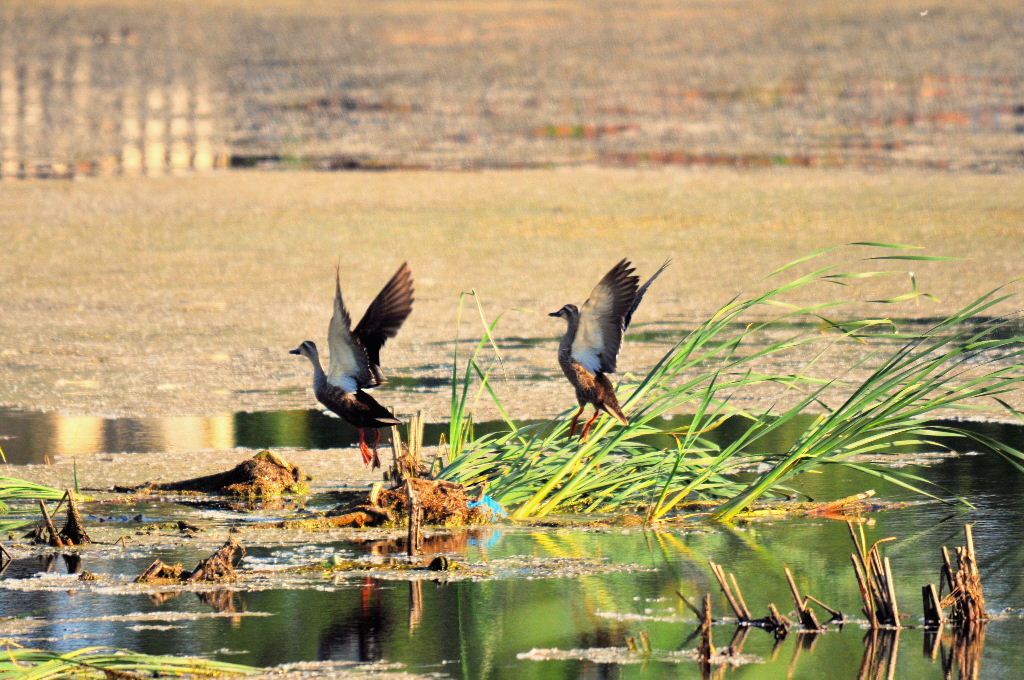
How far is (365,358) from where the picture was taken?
5.41 m

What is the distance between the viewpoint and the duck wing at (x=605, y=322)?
5.22 metres

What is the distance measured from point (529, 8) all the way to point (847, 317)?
16.2 m

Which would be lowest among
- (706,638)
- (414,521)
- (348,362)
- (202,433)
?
(706,638)

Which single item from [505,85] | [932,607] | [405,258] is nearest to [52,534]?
[932,607]

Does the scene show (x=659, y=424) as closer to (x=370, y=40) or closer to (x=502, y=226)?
(x=502, y=226)

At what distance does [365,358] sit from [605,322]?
2.49 feet

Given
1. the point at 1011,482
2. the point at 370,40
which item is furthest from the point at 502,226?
the point at 370,40

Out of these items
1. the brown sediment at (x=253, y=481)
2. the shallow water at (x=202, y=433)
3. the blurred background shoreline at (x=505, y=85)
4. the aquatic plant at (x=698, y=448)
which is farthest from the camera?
the blurred background shoreline at (x=505, y=85)

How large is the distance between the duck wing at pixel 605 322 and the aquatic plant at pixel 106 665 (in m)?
1.86

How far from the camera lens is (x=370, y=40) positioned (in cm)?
2217

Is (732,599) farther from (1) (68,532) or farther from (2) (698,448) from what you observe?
(1) (68,532)

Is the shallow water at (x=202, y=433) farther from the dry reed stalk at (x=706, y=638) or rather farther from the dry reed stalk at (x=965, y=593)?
the dry reed stalk at (x=706, y=638)

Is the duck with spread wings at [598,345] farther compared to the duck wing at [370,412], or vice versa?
the duck wing at [370,412]

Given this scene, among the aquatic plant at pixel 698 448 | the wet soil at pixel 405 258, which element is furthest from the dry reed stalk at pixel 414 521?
the wet soil at pixel 405 258
